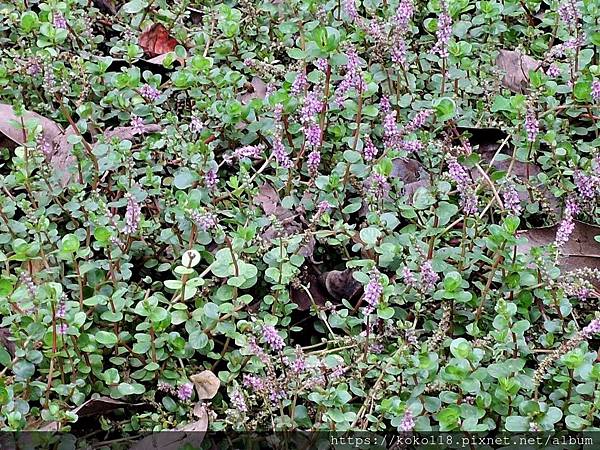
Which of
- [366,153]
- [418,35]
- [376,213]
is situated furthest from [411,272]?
[418,35]

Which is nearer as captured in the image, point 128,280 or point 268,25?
point 128,280

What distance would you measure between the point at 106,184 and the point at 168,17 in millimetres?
746

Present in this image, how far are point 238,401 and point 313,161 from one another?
729mm

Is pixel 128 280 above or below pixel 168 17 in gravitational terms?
below

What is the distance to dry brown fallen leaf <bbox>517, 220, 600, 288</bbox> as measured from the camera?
236 cm

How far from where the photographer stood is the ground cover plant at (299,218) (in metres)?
2.00

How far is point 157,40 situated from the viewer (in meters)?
3.02

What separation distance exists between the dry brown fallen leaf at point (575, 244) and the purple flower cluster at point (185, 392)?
0.90m

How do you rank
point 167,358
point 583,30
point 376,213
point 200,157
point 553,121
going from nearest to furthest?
point 167,358 → point 376,213 → point 200,157 → point 553,121 → point 583,30

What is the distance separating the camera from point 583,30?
9.37 feet

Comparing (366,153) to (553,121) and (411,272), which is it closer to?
(411,272)

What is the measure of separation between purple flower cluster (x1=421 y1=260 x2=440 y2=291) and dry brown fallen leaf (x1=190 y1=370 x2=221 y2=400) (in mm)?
526

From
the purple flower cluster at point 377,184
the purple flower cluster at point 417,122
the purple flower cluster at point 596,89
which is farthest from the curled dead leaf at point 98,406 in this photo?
the purple flower cluster at point 596,89

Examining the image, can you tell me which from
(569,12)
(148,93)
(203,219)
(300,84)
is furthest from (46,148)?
(569,12)
